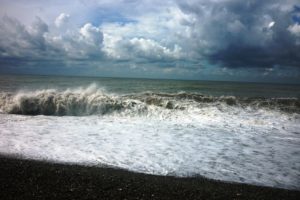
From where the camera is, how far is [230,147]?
8.95 metres

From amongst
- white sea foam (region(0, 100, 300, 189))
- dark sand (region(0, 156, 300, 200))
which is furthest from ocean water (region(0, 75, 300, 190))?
dark sand (region(0, 156, 300, 200))

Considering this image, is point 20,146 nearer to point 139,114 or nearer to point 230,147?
point 230,147

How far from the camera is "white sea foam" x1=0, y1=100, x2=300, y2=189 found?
22.8ft

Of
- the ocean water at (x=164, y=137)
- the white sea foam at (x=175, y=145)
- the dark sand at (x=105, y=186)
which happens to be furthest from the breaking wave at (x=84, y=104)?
the dark sand at (x=105, y=186)

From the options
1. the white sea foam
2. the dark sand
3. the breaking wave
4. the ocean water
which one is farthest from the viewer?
the breaking wave

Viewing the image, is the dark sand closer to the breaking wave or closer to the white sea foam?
the white sea foam

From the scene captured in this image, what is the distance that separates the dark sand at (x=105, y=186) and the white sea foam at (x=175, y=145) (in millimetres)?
585

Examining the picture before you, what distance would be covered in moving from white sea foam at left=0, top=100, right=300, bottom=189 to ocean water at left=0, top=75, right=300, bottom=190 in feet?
0.06

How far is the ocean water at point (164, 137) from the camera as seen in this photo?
279 inches

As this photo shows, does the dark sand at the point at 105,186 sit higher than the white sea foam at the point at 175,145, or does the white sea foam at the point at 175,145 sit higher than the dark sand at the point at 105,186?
the dark sand at the point at 105,186

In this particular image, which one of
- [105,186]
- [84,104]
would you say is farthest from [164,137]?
[84,104]

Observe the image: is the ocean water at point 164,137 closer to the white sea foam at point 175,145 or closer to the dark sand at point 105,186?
the white sea foam at point 175,145

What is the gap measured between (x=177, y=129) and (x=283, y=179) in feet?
17.8

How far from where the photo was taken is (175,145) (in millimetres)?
8930
